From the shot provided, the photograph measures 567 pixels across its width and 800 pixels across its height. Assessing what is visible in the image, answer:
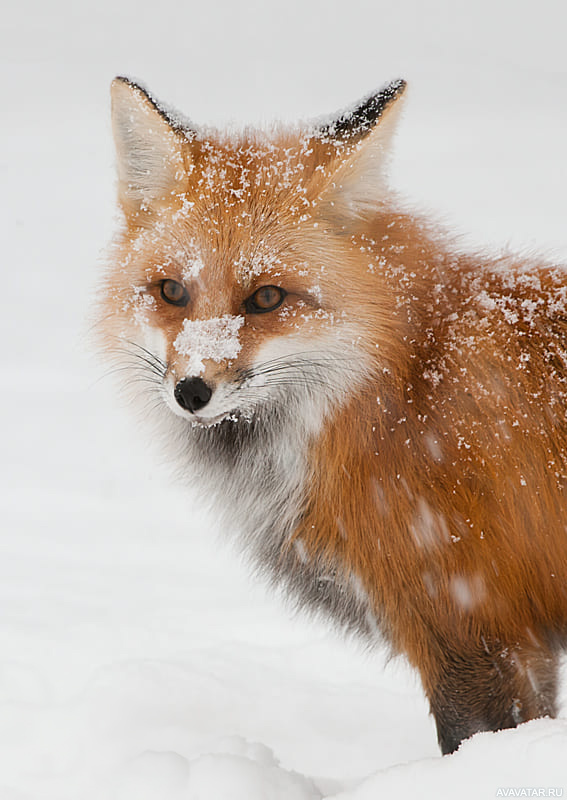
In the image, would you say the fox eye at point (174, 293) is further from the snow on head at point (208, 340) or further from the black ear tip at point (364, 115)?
the black ear tip at point (364, 115)

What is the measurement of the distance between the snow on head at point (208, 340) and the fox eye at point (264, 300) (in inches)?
2.2

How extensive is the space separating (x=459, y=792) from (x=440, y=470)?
0.81 meters

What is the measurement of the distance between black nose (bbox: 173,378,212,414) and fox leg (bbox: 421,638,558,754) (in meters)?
1.00

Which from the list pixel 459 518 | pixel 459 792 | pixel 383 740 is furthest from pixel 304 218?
pixel 383 740

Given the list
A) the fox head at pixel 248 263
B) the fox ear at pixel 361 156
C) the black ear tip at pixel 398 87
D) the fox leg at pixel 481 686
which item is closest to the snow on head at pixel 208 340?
the fox head at pixel 248 263

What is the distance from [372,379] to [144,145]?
3.24 feet

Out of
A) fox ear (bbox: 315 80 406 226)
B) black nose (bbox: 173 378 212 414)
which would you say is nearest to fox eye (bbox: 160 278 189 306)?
black nose (bbox: 173 378 212 414)

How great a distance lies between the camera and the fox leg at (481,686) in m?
2.10

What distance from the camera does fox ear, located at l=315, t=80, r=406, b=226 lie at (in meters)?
2.08

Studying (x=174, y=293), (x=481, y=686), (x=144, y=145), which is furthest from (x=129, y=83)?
(x=481, y=686)

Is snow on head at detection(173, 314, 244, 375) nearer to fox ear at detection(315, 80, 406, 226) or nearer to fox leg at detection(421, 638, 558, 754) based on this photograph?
fox ear at detection(315, 80, 406, 226)

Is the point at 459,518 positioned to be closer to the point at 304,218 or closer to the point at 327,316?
the point at 327,316

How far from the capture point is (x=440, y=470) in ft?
6.73

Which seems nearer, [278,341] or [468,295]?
[278,341]
